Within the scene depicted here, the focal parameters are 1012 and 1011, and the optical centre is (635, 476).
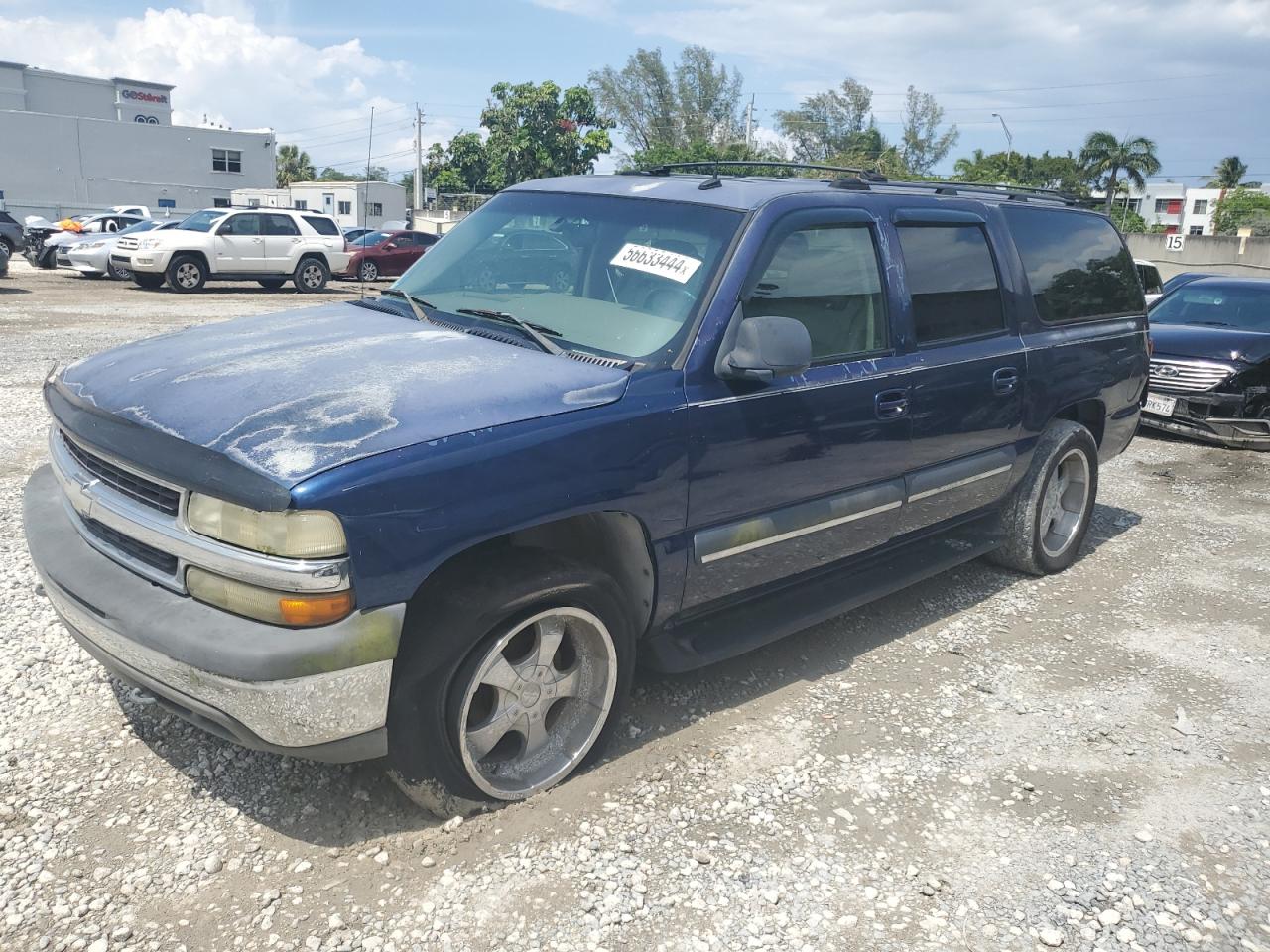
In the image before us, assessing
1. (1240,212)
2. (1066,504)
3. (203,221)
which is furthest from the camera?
(1240,212)

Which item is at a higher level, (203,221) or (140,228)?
(203,221)

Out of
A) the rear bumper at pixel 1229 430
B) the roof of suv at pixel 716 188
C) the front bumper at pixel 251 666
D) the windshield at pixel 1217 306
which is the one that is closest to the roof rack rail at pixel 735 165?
the roof of suv at pixel 716 188

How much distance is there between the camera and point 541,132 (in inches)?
2410

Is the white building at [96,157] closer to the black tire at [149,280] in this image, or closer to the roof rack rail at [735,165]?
the black tire at [149,280]

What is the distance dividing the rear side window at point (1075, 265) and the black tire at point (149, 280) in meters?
18.4

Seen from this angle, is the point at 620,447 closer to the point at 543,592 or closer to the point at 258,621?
the point at 543,592

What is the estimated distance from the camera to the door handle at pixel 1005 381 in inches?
182

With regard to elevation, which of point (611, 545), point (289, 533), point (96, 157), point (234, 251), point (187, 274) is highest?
point (96, 157)

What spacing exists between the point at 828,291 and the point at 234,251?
62.3ft

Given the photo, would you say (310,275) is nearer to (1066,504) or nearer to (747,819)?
(1066,504)

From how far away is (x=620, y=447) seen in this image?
3.07m

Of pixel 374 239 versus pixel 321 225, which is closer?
pixel 321 225

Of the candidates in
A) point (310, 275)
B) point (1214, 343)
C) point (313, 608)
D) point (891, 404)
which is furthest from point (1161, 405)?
point (310, 275)

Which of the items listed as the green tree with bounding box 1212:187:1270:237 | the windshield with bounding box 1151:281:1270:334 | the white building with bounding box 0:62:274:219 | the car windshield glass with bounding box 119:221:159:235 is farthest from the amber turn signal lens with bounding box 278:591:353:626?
the green tree with bounding box 1212:187:1270:237
